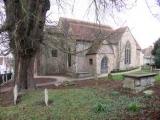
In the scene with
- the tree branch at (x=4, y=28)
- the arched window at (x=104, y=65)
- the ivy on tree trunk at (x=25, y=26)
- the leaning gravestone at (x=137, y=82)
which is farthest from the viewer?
the arched window at (x=104, y=65)

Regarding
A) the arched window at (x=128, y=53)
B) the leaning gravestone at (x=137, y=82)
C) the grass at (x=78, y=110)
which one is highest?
A: the arched window at (x=128, y=53)

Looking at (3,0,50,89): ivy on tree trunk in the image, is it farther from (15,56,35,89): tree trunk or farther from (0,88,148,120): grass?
(0,88,148,120): grass

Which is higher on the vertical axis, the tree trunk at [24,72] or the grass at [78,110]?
the tree trunk at [24,72]

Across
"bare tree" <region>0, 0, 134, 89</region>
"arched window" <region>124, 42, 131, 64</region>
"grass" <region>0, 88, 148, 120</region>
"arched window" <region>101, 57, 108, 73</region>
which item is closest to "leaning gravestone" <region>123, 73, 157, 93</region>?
"grass" <region>0, 88, 148, 120</region>

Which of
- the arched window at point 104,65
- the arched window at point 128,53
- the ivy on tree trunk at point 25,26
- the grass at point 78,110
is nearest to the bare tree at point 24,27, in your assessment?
the ivy on tree trunk at point 25,26

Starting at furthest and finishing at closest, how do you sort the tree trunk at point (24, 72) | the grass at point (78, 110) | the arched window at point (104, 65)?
the arched window at point (104, 65) < the tree trunk at point (24, 72) < the grass at point (78, 110)

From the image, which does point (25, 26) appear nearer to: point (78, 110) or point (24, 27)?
point (24, 27)

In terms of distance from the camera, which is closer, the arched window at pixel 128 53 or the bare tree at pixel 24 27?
the bare tree at pixel 24 27

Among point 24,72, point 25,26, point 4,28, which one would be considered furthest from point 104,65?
point 4,28

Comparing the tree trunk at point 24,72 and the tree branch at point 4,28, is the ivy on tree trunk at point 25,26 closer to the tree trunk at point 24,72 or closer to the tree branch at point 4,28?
the tree branch at point 4,28

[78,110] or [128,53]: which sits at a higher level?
[128,53]

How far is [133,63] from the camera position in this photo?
140ft

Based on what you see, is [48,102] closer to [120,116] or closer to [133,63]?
[120,116]

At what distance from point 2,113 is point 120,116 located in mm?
4961
